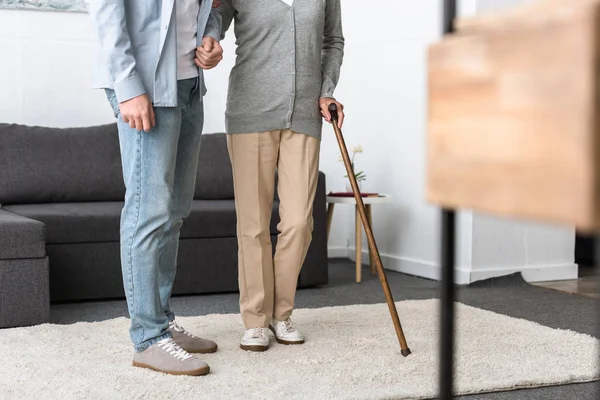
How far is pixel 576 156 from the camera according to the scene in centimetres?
58

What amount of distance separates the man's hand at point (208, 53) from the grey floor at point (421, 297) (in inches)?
55.0

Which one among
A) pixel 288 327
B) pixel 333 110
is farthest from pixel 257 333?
pixel 333 110

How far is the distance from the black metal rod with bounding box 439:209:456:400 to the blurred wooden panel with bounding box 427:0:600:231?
104mm

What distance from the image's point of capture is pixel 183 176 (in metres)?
2.55

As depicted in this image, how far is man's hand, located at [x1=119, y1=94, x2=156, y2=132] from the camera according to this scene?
86.8 inches

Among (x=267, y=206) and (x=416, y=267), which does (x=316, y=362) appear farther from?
(x=416, y=267)

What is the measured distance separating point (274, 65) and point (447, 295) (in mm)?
1989

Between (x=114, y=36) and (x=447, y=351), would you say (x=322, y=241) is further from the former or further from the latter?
(x=447, y=351)

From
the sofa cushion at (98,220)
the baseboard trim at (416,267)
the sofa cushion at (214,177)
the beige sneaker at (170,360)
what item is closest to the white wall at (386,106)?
the baseboard trim at (416,267)

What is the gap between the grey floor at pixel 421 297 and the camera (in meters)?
3.41

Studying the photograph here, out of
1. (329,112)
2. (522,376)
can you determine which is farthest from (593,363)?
(329,112)

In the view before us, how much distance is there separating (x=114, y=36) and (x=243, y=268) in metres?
0.96

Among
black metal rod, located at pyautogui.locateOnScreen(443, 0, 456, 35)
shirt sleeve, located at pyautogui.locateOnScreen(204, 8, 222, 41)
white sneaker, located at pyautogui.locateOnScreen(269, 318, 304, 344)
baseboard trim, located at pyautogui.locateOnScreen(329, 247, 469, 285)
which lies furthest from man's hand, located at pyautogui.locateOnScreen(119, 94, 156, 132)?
baseboard trim, located at pyautogui.locateOnScreen(329, 247, 469, 285)

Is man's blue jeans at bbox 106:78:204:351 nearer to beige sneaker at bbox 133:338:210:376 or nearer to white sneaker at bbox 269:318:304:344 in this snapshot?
beige sneaker at bbox 133:338:210:376
